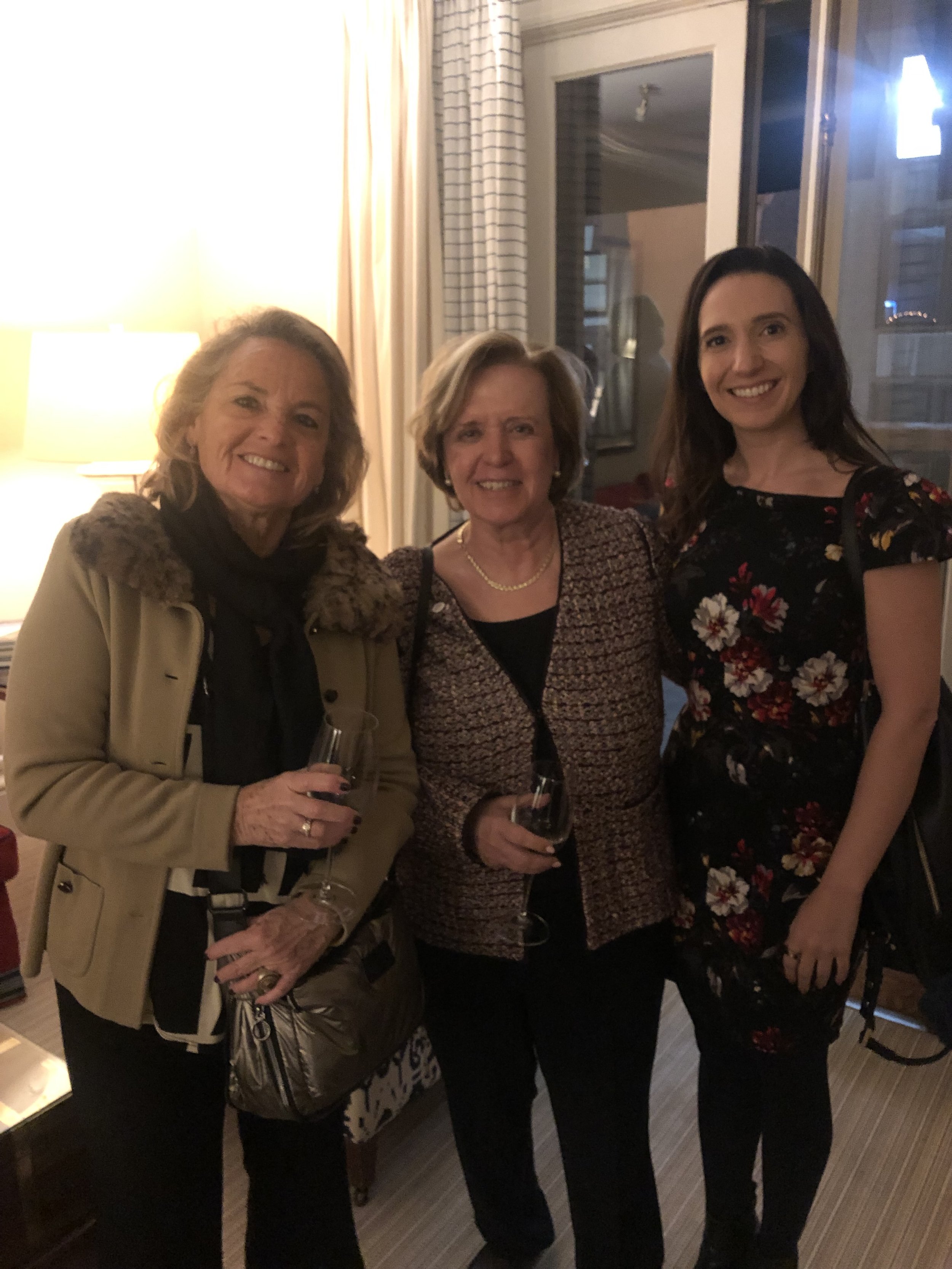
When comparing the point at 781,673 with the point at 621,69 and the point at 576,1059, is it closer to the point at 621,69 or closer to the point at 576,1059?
the point at 576,1059

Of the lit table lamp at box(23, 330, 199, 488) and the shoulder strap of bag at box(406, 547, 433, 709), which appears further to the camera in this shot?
the lit table lamp at box(23, 330, 199, 488)

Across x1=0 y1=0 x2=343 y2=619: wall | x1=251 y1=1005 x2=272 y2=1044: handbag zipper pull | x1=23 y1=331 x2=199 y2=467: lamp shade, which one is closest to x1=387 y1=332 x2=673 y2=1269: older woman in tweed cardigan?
x1=251 y1=1005 x2=272 y2=1044: handbag zipper pull

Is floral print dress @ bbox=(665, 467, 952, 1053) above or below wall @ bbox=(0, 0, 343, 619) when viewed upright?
below

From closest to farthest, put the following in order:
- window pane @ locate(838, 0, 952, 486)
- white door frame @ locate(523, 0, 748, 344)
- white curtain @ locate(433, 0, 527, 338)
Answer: window pane @ locate(838, 0, 952, 486) < white door frame @ locate(523, 0, 748, 344) < white curtain @ locate(433, 0, 527, 338)

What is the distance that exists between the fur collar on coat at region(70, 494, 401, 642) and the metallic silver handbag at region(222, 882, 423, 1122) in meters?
0.42

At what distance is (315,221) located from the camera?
123 inches

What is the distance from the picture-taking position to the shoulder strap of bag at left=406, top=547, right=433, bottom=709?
1.43 meters

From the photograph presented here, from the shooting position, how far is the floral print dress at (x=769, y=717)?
4.21 ft

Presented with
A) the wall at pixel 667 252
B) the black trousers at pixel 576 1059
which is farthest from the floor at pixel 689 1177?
the wall at pixel 667 252

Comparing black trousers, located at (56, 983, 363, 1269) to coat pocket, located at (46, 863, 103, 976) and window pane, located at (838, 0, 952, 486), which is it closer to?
coat pocket, located at (46, 863, 103, 976)

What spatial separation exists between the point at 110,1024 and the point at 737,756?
0.92 meters

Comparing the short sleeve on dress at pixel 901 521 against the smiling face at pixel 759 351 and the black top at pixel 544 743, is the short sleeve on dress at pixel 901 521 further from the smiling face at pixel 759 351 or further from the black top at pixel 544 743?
the black top at pixel 544 743

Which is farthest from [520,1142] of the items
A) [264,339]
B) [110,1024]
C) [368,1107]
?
[264,339]

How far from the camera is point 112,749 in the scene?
1174 millimetres
